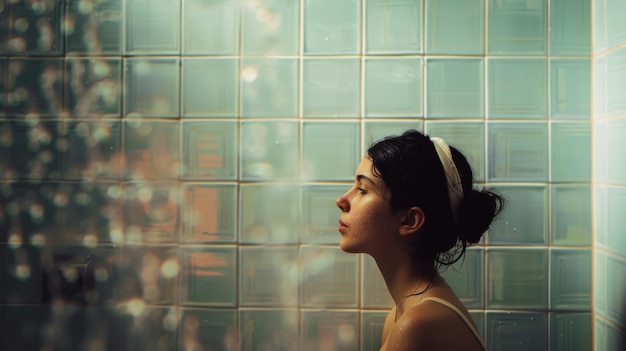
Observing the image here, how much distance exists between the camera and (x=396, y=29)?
144 cm

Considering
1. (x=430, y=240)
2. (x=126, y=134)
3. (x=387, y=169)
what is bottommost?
(x=430, y=240)

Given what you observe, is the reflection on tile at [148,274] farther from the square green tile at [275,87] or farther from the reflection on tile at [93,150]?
the square green tile at [275,87]

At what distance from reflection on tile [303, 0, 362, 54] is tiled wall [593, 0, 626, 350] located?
0.62 meters

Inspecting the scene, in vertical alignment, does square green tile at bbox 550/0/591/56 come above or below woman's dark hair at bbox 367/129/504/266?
above

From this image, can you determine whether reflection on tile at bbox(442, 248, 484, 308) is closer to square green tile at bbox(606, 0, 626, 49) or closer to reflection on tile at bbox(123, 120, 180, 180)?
square green tile at bbox(606, 0, 626, 49)

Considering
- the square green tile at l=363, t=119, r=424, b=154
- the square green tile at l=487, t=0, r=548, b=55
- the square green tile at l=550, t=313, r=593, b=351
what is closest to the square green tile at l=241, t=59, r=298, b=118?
the square green tile at l=363, t=119, r=424, b=154

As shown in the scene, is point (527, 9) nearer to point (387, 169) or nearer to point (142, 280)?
point (387, 169)

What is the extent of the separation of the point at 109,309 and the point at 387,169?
918 mm

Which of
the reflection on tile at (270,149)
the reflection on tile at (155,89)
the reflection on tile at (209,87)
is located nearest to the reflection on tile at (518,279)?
the reflection on tile at (270,149)

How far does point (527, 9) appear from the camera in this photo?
56.3 inches

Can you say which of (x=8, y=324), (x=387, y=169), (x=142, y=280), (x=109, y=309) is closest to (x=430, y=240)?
(x=387, y=169)

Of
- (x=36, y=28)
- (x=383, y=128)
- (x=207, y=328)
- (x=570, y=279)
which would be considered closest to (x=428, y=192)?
(x=383, y=128)

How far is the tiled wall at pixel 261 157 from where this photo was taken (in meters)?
1.43

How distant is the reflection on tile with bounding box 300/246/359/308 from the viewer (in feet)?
4.75
